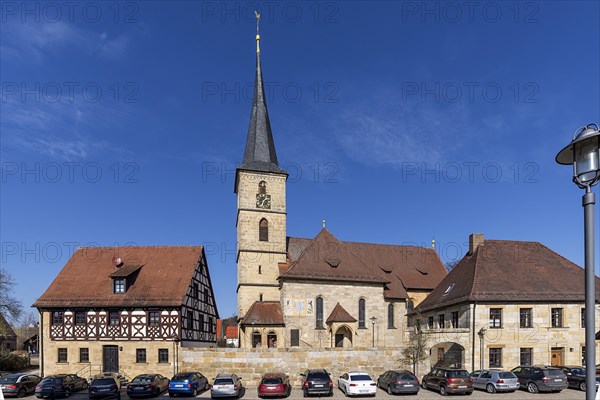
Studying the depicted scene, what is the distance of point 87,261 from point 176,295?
30.6 feet

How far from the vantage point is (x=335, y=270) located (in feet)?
118

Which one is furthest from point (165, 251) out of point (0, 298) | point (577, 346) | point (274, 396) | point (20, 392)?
point (577, 346)

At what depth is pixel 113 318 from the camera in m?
29.9

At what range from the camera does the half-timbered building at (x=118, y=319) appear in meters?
29.0

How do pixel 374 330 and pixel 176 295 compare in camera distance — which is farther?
pixel 374 330

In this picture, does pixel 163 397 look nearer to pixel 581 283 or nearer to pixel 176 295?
pixel 176 295

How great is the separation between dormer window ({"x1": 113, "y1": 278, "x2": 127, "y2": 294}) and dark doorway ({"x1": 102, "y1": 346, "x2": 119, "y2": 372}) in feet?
12.8

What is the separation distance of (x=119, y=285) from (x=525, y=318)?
2870cm

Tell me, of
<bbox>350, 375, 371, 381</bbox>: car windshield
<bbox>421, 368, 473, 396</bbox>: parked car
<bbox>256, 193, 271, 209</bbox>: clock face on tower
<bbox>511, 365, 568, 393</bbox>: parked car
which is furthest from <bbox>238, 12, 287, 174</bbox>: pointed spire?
<bbox>511, 365, 568, 393</bbox>: parked car

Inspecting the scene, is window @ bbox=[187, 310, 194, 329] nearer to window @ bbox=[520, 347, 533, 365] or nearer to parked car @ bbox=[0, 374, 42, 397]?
parked car @ bbox=[0, 374, 42, 397]

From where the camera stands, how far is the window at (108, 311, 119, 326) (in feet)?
97.6

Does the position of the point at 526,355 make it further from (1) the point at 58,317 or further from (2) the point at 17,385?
(1) the point at 58,317

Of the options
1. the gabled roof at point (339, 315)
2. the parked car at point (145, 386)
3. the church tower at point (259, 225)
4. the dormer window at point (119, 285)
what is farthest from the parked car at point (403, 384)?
the dormer window at point (119, 285)

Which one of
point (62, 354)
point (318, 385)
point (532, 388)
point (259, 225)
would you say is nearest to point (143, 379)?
point (318, 385)
